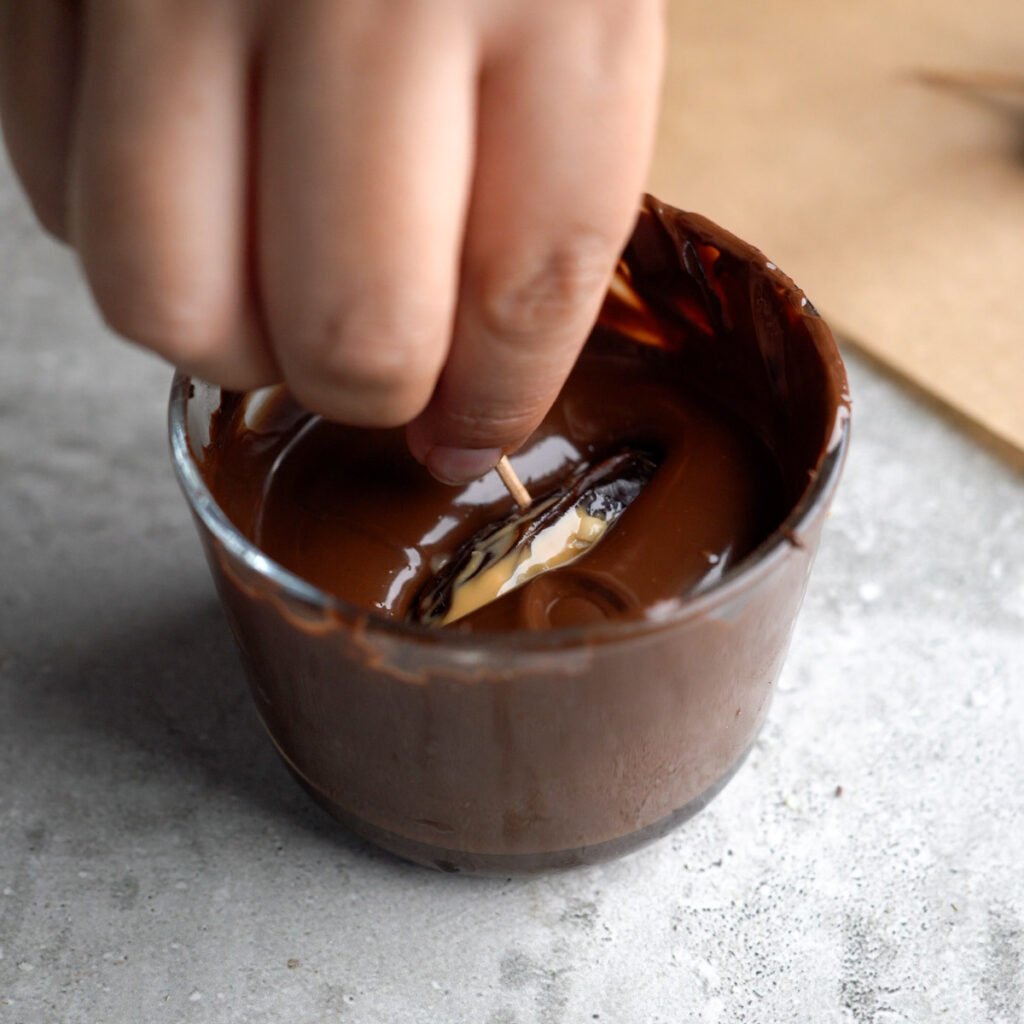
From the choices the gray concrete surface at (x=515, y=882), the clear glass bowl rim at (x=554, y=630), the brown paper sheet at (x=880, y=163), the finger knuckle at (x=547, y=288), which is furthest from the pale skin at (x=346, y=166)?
the brown paper sheet at (x=880, y=163)

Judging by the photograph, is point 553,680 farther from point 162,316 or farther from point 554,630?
point 162,316

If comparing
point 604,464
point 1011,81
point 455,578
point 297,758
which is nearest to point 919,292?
point 1011,81

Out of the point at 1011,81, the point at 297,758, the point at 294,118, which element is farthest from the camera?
the point at 1011,81

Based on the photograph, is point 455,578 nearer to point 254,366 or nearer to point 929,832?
point 254,366

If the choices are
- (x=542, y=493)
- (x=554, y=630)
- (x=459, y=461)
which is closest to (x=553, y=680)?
(x=554, y=630)

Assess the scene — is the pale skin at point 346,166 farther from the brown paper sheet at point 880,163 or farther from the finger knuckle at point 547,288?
the brown paper sheet at point 880,163

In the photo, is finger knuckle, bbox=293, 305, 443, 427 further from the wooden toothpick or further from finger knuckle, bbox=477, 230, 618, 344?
the wooden toothpick
